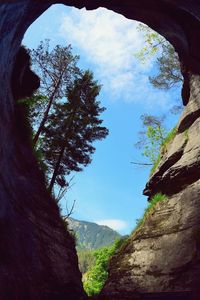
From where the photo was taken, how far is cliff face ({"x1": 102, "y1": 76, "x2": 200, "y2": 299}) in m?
8.74

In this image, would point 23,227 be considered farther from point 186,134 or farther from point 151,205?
point 186,134

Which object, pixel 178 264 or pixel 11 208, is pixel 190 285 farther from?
pixel 11 208

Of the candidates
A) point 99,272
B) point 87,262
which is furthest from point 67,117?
point 87,262

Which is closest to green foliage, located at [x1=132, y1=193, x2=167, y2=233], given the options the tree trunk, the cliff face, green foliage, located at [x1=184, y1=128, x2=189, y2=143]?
the cliff face

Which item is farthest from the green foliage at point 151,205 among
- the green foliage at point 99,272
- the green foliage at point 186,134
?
the green foliage at point 99,272

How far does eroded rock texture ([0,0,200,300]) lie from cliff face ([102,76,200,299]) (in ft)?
0.09

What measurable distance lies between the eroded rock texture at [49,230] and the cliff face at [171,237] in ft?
0.09

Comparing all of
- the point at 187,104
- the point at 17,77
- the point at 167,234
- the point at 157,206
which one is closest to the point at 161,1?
the point at 187,104

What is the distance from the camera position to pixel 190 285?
827 centimetres

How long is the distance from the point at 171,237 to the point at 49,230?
11.5 feet

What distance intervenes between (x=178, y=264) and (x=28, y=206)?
425 centimetres

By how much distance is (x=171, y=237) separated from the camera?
32.2 feet

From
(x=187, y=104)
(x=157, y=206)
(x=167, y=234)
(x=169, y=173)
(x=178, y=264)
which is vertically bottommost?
(x=178, y=264)

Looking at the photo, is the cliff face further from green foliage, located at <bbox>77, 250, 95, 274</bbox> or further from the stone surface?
green foliage, located at <bbox>77, 250, 95, 274</bbox>
